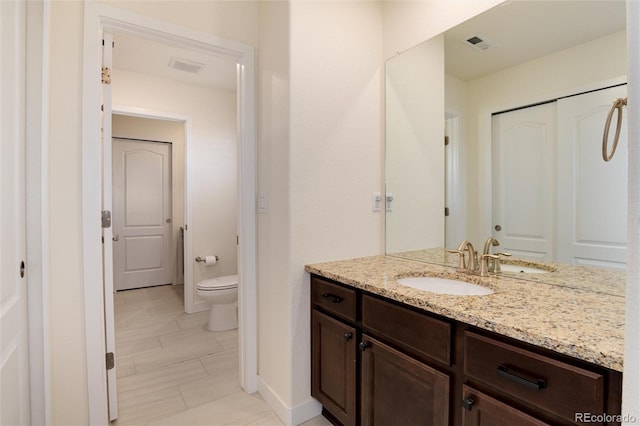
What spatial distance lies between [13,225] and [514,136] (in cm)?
215

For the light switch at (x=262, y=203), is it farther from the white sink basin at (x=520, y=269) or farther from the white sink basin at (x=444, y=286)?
the white sink basin at (x=520, y=269)

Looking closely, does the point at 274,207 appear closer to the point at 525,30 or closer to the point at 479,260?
the point at 479,260

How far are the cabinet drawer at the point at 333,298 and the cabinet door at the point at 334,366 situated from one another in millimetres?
51

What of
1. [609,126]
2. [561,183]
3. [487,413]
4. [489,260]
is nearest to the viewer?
[487,413]

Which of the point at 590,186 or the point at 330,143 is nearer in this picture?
the point at 590,186

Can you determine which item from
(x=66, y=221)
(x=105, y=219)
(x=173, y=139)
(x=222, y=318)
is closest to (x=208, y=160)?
(x=173, y=139)

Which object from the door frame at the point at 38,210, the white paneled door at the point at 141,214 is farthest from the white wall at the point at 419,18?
the white paneled door at the point at 141,214

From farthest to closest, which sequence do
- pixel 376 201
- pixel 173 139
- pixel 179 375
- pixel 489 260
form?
pixel 173 139
pixel 179 375
pixel 376 201
pixel 489 260

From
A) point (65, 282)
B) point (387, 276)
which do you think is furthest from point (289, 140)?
point (65, 282)

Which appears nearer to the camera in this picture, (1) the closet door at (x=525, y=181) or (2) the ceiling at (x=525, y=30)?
(2) the ceiling at (x=525, y=30)

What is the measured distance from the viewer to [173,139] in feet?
15.6

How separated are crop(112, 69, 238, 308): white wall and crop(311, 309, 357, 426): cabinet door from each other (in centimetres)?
214

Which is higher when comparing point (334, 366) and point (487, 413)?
point (487, 413)

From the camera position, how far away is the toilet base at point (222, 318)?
10.0 feet
